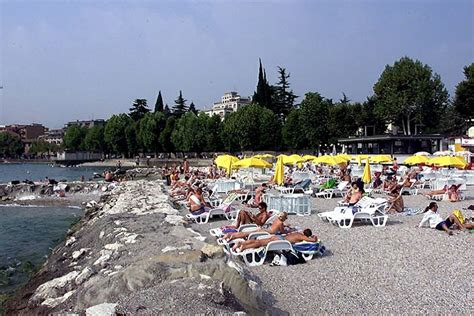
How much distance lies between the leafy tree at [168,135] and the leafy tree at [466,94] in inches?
2037

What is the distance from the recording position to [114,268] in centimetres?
875

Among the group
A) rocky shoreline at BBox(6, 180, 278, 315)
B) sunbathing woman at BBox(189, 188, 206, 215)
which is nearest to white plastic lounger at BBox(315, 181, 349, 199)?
sunbathing woman at BBox(189, 188, 206, 215)

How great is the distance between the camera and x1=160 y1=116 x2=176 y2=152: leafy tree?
89.6 meters

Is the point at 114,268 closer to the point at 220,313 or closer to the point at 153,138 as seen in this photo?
the point at 220,313

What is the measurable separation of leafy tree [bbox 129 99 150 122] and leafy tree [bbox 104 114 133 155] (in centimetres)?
307

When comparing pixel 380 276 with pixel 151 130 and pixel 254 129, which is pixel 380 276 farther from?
pixel 151 130

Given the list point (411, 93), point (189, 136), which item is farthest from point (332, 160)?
point (189, 136)

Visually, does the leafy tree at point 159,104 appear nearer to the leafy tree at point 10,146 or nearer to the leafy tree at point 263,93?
the leafy tree at point 263,93

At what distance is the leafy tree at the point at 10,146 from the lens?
149375 millimetres

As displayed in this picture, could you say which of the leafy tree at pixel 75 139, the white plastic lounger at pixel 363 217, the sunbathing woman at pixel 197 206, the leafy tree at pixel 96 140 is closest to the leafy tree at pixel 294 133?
the leafy tree at pixel 96 140

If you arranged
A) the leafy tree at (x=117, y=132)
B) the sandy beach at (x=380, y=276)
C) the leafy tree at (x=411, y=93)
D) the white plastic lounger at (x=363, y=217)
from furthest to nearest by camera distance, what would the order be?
the leafy tree at (x=117, y=132) < the leafy tree at (x=411, y=93) < the white plastic lounger at (x=363, y=217) < the sandy beach at (x=380, y=276)

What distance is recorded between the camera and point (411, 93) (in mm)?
57531

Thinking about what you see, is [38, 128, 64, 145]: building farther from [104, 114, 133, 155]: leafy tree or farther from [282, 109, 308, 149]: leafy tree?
[282, 109, 308, 149]: leafy tree

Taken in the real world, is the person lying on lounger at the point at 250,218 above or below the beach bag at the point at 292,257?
above
